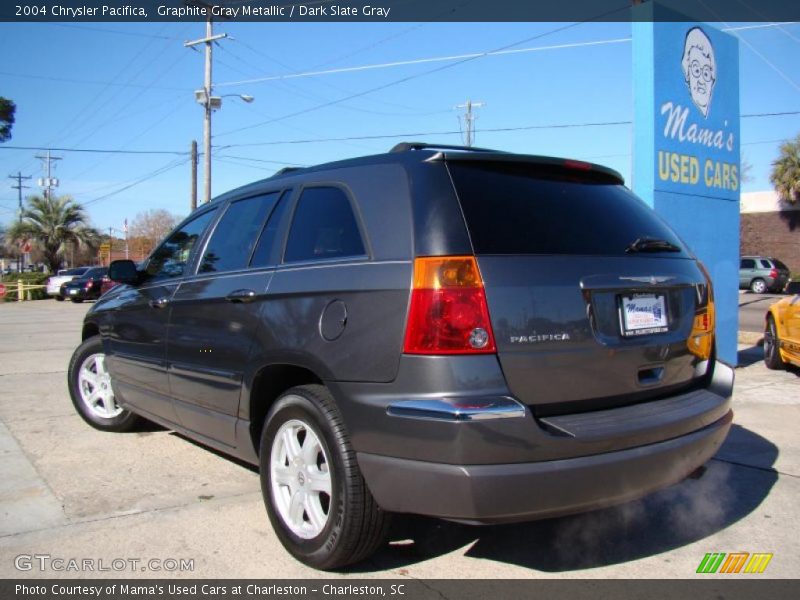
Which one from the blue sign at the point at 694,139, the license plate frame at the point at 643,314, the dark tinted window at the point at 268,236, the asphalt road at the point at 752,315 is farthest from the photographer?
the asphalt road at the point at 752,315

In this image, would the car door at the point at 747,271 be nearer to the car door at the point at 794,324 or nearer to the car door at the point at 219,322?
the car door at the point at 794,324

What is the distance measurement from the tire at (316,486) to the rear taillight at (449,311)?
57 centimetres

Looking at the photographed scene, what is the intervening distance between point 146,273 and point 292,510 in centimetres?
247

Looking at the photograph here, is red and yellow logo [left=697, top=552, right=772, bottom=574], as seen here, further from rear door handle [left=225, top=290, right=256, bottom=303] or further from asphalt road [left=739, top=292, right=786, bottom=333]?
asphalt road [left=739, top=292, right=786, bottom=333]

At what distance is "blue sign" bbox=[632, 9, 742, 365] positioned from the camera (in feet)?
24.4

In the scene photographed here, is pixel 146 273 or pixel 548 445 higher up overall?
pixel 146 273

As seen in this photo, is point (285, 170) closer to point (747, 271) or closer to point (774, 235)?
point (747, 271)

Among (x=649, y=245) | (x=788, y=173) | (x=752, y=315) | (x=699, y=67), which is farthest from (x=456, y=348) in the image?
(x=788, y=173)

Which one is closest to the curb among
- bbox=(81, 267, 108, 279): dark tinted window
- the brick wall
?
bbox=(81, 267, 108, 279): dark tinted window

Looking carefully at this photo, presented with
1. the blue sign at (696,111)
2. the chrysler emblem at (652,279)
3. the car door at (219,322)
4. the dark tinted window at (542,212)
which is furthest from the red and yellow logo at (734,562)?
the blue sign at (696,111)

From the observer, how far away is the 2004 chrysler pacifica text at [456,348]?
249 cm

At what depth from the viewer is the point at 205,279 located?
3938mm
